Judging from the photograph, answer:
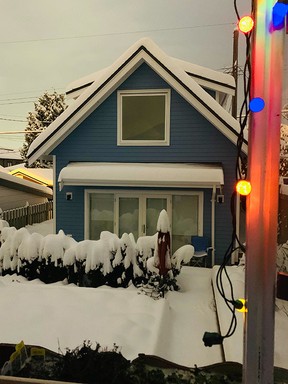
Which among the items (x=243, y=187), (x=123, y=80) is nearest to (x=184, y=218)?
(x=123, y=80)

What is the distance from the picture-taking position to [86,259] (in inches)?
265

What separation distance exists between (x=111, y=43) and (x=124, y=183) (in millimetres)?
5353

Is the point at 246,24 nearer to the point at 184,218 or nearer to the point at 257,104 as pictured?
the point at 257,104

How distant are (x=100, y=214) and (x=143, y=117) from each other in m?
3.13

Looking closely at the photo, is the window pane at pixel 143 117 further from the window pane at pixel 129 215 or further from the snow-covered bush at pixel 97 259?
the snow-covered bush at pixel 97 259

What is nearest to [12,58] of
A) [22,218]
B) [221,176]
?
[221,176]

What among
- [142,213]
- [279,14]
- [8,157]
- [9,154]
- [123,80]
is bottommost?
[142,213]

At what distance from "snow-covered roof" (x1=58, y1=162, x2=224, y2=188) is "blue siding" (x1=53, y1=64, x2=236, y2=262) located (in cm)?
33

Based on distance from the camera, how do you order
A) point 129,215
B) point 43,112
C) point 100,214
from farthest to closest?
point 43,112 → point 100,214 → point 129,215

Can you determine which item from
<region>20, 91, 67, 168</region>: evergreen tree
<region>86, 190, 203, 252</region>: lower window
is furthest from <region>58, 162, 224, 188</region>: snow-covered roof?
<region>20, 91, 67, 168</region>: evergreen tree

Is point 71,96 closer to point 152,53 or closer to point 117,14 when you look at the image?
point 152,53

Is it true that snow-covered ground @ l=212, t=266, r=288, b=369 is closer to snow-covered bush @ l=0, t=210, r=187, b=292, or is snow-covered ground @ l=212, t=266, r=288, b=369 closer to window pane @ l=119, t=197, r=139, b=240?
snow-covered bush @ l=0, t=210, r=187, b=292

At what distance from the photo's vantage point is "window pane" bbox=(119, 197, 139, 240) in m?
9.62

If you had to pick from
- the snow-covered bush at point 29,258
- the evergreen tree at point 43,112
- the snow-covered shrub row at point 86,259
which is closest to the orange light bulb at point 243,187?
the snow-covered shrub row at point 86,259
